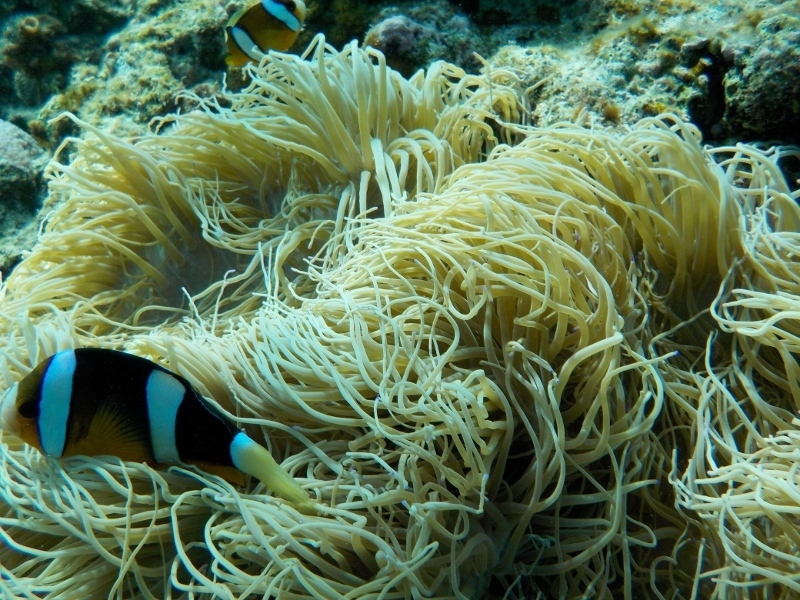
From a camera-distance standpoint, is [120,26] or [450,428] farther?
[120,26]

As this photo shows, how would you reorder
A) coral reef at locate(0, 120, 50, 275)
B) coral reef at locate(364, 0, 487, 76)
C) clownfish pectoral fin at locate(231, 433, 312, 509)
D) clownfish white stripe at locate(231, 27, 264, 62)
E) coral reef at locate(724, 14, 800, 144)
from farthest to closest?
coral reef at locate(0, 120, 50, 275) < clownfish white stripe at locate(231, 27, 264, 62) < coral reef at locate(364, 0, 487, 76) < coral reef at locate(724, 14, 800, 144) < clownfish pectoral fin at locate(231, 433, 312, 509)

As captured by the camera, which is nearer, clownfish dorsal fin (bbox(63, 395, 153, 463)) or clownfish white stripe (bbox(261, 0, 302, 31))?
clownfish dorsal fin (bbox(63, 395, 153, 463))

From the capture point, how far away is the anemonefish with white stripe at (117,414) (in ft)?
3.00

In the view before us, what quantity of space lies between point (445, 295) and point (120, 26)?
2902 millimetres

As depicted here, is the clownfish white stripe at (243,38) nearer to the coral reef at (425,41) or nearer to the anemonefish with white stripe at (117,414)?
the coral reef at (425,41)

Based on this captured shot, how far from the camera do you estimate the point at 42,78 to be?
3.03 m

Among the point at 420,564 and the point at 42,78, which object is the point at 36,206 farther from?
the point at 420,564

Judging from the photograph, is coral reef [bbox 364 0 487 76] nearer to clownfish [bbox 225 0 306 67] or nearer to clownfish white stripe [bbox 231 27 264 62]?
clownfish [bbox 225 0 306 67]

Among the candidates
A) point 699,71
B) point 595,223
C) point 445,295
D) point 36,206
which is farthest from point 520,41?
point 36,206

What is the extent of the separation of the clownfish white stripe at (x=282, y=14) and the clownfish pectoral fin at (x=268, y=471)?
156 cm

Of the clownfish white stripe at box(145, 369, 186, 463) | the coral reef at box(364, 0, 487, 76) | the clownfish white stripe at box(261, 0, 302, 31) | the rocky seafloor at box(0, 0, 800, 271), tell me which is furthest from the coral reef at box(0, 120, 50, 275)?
the clownfish white stripe at box(145, 369, 186, 463)

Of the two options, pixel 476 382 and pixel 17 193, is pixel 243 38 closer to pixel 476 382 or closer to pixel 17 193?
pixel 17 193

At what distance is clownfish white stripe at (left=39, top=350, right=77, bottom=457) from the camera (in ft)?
3.07

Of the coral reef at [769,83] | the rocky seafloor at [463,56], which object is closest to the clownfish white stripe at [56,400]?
the rocky seafloor at [463,56]
